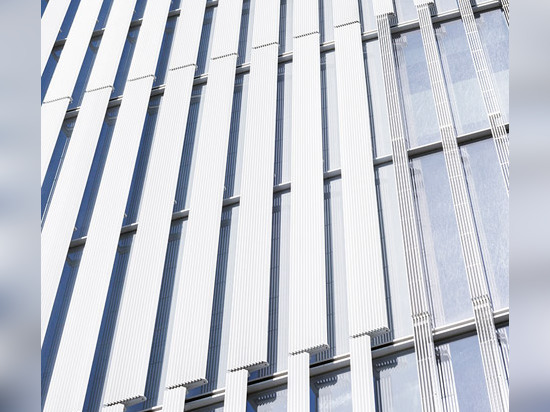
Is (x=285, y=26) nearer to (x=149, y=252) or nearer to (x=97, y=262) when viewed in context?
(x=149, y=252)

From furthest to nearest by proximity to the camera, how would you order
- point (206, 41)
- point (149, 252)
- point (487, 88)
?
point (206, 41) < point (487, 88) < point (149, 252)

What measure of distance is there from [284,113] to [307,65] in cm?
102

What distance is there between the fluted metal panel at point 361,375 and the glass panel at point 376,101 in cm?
297

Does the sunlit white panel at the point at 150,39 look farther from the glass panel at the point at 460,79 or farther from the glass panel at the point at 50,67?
the glass panel at the point at 460,79

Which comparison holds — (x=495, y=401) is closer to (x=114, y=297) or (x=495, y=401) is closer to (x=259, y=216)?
(x=259, y=216)

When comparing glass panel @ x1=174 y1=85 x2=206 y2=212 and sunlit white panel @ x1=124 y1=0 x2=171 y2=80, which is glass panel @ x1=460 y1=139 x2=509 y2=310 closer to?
glass panel @ x1=174 y1=85 x2=206 y2=212

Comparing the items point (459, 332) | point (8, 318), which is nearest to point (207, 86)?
point (459, 332)

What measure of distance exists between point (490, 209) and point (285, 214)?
236 centimetres

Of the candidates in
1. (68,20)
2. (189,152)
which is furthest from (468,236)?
(68,20)

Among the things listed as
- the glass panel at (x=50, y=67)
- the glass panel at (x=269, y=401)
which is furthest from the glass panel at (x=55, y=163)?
the glass panel at (x=269, y=401)

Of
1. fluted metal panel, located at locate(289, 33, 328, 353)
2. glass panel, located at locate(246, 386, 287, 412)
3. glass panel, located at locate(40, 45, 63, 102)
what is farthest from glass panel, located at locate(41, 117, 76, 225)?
glass panel, located at locate(246, 386, 287, 412)

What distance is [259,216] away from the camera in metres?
9.29

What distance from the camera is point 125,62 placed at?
13445mm

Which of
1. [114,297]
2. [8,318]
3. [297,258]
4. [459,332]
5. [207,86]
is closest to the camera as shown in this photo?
[8,318]
